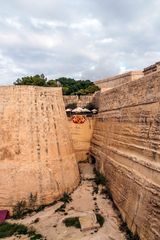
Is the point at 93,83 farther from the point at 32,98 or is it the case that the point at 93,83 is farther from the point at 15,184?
the point at 15,184

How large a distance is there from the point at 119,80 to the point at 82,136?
6441 millimetres

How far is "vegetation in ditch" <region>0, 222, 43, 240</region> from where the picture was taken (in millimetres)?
11687

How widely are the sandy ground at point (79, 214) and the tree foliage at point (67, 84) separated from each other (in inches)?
335

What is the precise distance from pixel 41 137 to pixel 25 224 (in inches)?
165

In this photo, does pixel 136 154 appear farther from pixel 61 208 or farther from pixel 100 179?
pixel 100 179

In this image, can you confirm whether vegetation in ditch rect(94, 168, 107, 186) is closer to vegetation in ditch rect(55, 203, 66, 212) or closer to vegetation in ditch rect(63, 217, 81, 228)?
vegetation in ditch rect(55, 203, 66, 212)

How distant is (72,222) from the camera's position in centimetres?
1227

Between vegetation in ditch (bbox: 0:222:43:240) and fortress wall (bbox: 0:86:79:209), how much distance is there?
144cm

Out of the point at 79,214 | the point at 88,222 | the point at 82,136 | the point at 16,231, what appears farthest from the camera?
the point at 82,136

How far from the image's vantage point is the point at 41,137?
15.2 metres

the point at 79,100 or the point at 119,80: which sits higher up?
the point at 119,80

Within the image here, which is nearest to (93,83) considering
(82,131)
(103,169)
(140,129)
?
(82,131)

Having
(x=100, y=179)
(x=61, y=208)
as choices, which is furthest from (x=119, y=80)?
(x=61, y=208)

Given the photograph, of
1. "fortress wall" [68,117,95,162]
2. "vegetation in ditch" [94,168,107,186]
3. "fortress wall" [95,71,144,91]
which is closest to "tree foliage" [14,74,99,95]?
"fortress wall" [95,71,144,91]
